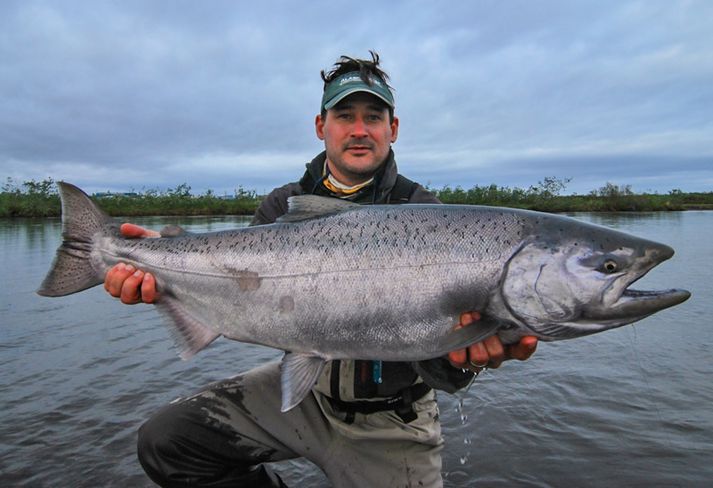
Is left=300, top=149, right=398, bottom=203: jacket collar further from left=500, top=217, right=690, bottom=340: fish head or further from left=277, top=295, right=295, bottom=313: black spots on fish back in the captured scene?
left=500, top=217, right=690, bottom=340: fish head

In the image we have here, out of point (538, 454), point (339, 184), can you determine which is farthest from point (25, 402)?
point (538, 454)

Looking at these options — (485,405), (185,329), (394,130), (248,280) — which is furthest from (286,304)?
(485,405)

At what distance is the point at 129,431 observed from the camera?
4863 mm

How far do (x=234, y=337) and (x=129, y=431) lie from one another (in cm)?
253

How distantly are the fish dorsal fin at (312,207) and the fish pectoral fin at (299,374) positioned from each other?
829 mm

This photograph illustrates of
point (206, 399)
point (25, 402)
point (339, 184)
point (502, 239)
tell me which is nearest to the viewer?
point (502, 239)

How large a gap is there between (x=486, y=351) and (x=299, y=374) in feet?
3.42

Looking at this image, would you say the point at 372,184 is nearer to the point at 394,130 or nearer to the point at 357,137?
the point at 357,137

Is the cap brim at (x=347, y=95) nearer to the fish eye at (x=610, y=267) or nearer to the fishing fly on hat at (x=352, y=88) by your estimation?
the fishing fly on hat at (x=352, y=88)

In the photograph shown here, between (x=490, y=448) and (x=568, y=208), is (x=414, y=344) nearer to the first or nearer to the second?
(x=490, y=448)

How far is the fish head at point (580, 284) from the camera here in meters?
2.47

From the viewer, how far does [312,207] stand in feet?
10.3

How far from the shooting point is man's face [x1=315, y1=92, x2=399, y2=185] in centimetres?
386

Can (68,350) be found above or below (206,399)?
below
